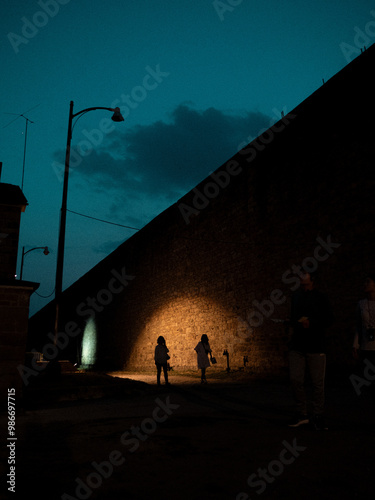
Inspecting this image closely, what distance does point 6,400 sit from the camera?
247 inches

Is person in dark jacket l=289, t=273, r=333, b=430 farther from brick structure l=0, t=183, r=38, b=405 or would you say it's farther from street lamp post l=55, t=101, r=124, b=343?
street lamp post l=55, t=101, r=124, b=343

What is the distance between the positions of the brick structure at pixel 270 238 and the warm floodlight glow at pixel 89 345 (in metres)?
8.11

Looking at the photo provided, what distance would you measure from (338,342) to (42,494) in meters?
8.62

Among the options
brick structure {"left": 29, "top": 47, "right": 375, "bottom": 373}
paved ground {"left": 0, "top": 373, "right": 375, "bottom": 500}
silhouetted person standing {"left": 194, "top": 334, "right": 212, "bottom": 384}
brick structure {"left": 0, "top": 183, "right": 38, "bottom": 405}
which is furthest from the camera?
silhouetted person standing {"left": 194, "top": 334, "right": 212, "bottom": 384}

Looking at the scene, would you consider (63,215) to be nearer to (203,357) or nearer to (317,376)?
(203,357)

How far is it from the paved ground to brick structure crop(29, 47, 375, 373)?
496cm

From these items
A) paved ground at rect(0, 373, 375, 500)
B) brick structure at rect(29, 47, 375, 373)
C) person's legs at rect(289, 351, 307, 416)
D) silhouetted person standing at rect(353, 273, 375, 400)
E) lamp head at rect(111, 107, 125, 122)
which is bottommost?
paved ground at rect(0, 373, 375, 500)

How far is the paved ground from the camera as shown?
2.60 meters

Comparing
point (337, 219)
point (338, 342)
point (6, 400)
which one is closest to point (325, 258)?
point (337, 219)

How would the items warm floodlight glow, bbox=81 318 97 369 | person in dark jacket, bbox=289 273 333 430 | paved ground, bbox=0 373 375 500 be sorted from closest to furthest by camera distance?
paved ground, bbox=0 373 375 500
person in dark jacket, bbox=289 273 333 430
warm floodlight glow, bbox=81 318 97 369

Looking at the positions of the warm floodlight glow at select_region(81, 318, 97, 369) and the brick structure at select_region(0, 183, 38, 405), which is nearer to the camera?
the brick structure at select_region(0, 183, 38, 405)

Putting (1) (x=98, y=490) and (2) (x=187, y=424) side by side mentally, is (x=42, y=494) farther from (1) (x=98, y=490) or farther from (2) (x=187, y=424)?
(2) (x=187, y=424)

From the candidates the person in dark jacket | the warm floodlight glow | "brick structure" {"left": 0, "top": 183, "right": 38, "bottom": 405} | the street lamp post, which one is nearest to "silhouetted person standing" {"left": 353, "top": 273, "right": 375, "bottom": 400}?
the person in dark jacket

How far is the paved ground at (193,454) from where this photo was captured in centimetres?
260
